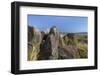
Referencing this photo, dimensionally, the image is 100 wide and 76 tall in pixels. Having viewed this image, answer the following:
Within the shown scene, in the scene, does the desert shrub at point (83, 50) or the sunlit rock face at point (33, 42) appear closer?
the sunlit rock face at point (33, 42)

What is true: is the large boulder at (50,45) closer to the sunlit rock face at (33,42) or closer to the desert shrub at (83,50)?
the sunlit rock face at (33,42)

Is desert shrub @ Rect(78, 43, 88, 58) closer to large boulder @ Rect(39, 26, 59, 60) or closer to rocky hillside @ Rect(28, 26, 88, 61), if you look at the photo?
rocky hillside @ Rect(28, 26, 88, 61)

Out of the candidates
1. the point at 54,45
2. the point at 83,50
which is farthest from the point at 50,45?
the point at 83,50

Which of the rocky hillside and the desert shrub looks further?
the desert shrub

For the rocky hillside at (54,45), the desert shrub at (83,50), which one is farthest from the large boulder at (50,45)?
the desert shrub at (83,50)

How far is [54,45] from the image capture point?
4.09ft

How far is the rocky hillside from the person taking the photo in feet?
3.96

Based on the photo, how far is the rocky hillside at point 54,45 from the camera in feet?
3.96

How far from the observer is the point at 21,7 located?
1.17 meters

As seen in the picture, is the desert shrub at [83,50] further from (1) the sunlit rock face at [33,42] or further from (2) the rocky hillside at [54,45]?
(1) the sunlit rock face at [33,42]

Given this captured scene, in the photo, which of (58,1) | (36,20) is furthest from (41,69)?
(58,1)

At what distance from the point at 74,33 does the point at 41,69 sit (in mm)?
253

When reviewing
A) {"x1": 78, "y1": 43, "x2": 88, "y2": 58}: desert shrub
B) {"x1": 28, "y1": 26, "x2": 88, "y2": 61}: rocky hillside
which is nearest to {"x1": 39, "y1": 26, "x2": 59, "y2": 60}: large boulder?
{"x1": 28, "y1": 26, "x2": 88, "y2": 61}: rocky hillside
